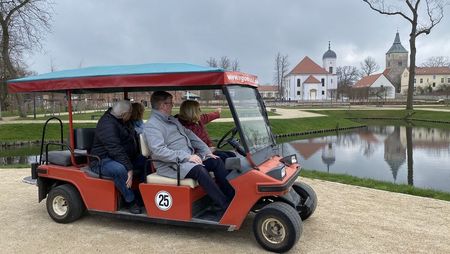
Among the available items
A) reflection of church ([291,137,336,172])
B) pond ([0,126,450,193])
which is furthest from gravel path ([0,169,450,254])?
reflection of church ([291,137,336,172])

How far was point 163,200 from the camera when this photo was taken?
14.2 feet

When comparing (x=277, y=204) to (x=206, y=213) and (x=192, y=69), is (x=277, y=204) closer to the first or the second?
(x=206, y=213)

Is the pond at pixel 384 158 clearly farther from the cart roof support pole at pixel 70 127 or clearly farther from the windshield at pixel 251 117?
the cart roof support pole at pixel 70 127

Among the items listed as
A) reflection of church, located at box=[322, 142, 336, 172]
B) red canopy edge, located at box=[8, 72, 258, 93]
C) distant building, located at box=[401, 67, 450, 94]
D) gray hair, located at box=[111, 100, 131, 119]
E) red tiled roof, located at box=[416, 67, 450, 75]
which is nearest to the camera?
red canopy edge, located at box=[8, 72, 258, 93]

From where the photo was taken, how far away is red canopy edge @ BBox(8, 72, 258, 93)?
13.1ft

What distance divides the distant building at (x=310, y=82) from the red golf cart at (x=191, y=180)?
3131 inches

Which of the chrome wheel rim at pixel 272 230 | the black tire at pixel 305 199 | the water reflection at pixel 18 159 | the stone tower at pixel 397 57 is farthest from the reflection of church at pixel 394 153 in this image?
the stone tower at pixel 397 57

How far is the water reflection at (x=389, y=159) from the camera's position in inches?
399

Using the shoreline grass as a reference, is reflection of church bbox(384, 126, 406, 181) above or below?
below

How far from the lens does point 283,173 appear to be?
4.11 m

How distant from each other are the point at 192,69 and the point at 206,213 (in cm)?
165

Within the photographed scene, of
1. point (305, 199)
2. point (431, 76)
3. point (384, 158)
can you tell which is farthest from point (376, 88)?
point (305, 199)

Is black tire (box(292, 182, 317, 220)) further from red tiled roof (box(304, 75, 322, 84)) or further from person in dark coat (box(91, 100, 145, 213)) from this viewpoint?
red tiled roof (box(304, 75, 322, 84))

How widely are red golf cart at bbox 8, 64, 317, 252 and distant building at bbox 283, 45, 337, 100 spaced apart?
7953 centimetres
